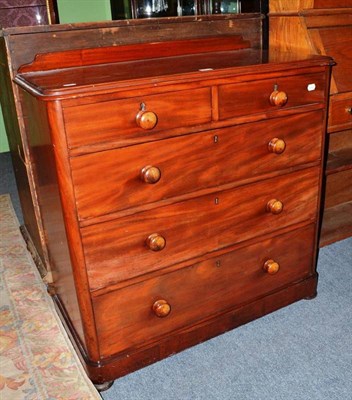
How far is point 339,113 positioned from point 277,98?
0.60m

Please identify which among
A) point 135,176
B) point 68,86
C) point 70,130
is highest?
point 68,86

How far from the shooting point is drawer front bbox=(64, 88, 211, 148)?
4.45 feet

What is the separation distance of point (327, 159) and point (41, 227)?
1.57 m

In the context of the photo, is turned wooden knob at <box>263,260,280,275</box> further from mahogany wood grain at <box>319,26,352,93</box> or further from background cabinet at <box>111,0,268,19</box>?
background cabinet at <box>111,0,268,19</box>

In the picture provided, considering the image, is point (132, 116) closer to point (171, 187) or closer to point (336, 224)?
point (171, 187)

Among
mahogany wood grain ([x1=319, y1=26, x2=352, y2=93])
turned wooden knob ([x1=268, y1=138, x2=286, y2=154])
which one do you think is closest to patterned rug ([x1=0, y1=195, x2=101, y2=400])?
Result: turned wooden knob ([x1=268, y1=138, x2=286, y2=154])

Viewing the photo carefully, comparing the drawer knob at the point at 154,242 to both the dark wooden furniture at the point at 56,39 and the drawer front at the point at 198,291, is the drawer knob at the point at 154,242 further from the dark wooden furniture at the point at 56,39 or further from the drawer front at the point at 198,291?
the dark wooden furniture at the point at 56,39

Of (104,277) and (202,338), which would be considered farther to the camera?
(202,338)

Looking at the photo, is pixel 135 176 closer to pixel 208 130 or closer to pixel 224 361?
pixel 208 130

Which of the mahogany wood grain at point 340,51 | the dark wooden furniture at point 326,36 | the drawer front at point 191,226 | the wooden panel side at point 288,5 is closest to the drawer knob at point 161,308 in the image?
the drawer front at point 191,226

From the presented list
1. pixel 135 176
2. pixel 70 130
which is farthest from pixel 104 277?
pixel 70 130

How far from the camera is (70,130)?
53.1 inches

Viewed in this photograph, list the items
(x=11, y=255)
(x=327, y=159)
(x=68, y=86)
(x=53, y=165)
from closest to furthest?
(x=68, y=86) < (x=53, y=165) < (x=327, y=159) < (x=11, y=255)

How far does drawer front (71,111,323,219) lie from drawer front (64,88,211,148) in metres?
0.05
